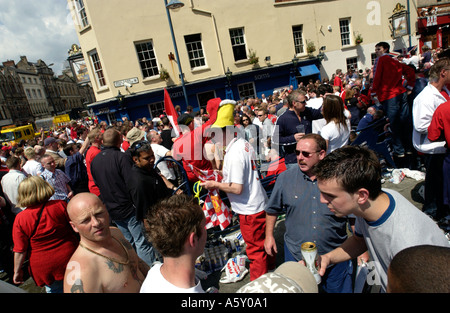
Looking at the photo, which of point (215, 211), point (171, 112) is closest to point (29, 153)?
point (171, 112)

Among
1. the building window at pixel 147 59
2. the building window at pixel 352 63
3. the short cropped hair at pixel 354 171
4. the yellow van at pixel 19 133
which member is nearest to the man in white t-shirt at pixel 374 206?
the short cropped hair at pixel 354 171

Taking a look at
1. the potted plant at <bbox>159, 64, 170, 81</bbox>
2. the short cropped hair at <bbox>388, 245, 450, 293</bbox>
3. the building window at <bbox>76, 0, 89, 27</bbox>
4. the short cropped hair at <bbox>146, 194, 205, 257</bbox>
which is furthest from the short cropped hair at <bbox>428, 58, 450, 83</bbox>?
the building window at <bbox>76, 0, 89, 27</bbox>

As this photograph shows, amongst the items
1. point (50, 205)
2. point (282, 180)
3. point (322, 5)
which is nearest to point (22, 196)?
point (50, 205)

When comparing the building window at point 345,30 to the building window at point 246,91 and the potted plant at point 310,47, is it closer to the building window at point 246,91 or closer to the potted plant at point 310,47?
the potted plant at point 310,47

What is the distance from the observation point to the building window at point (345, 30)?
18584 millimetres

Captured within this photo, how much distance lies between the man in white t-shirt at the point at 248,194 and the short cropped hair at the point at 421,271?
170 centimetres

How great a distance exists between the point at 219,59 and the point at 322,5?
27.7ft

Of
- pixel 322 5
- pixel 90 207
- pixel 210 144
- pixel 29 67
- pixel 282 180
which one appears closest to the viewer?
pixel 90 207

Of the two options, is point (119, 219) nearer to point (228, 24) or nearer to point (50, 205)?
point (50, 205)

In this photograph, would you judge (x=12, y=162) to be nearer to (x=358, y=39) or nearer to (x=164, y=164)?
(x=164, y=164)

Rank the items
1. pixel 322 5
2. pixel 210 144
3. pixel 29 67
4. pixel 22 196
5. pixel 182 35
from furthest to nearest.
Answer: pixel 29 67
pixel 322 5
pixel 182 35
pixel 210 144
pixel 22 196

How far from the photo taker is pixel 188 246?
1.40 metres

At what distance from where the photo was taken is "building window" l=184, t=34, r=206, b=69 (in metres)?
15.3

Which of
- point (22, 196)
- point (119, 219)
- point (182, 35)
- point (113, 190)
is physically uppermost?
point (182, 35)
